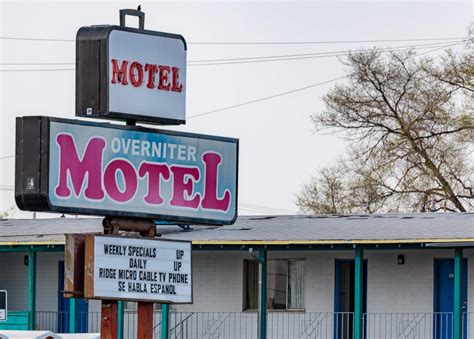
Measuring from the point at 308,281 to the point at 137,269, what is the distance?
1623 cm

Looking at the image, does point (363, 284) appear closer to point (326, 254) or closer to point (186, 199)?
point (326, 254)

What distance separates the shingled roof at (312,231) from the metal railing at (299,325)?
1808mm

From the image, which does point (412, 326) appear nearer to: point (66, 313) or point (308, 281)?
point (308, 281)

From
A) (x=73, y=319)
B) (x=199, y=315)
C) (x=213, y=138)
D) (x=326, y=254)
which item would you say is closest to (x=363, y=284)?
(x=326, y=254)

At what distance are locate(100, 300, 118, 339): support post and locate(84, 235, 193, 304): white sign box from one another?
235 millimetres

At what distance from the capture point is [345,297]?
3600cm

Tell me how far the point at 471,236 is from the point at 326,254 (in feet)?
15.5

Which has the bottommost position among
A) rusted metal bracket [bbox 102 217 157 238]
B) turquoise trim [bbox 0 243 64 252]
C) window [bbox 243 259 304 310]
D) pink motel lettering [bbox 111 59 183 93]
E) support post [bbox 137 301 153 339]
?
support post [bbox 137 301 153 339]

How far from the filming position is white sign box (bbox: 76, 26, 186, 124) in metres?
19.8

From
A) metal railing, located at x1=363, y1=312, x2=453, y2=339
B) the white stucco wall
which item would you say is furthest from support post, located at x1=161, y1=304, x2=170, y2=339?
metal railing, located at x1=363, y1=312, x2=453, y2=339

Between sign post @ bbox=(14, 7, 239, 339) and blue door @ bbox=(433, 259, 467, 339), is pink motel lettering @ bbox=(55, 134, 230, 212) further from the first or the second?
blue door @ bbox=(433, 259, 467, 339)

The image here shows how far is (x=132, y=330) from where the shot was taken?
121 feet

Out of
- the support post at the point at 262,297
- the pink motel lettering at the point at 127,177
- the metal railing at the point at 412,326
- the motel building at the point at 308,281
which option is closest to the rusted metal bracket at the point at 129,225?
the pink motel lettering at the point at 127,177

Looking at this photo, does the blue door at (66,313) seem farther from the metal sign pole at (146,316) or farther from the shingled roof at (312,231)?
the metal sign pole at (146,316)
